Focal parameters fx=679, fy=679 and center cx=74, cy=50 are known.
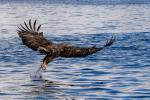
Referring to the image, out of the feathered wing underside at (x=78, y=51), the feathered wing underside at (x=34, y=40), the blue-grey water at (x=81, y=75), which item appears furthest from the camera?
the feathered wing underside at (x=34, y=40)

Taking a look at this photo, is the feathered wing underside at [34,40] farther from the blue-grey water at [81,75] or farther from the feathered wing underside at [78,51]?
the blue-grey water at [81,75]

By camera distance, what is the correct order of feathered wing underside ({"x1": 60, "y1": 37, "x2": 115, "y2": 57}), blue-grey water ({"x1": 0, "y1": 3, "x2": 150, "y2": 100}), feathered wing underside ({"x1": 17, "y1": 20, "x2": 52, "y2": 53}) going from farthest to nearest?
feathered wing underside ({"x1": 17, "y1": 20, "x2": 52, "y2": 53})
feathered wing underside ({"x1": 60, "y1": 37, "x2": 115, "y2": 57})
blue-grey water ({"x1": 0, "y1": 3, "x2": 150, "y2": 100})

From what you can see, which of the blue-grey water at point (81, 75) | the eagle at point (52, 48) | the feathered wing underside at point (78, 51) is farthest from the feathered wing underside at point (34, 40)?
the blue-grey water at point (81, 75)

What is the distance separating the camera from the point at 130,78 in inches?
845

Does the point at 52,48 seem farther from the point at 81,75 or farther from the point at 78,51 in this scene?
the point at 81,75

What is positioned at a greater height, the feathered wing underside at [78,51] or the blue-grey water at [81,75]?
the feathered wing underside at [78,51]

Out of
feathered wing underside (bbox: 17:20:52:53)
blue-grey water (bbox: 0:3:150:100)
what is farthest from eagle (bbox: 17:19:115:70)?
blue-grey water (bbox: 0:3:150:100)

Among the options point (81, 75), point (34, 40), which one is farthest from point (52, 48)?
point (81, 75)

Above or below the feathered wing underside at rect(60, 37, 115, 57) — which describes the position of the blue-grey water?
below

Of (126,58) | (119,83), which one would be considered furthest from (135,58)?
(119,83)

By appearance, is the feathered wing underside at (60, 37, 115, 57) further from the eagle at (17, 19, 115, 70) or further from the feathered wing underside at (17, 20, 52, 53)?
the feathered wing underside at (17, 20, 52, 53)

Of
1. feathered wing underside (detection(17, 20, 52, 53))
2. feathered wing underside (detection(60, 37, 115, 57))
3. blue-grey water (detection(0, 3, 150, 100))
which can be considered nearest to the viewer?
blue-grey water (detection(0, 3, 150, 100))

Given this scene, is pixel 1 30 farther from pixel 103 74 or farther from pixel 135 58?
pixel 103 74

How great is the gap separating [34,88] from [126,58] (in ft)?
28.0
